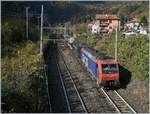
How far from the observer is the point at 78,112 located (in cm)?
2125

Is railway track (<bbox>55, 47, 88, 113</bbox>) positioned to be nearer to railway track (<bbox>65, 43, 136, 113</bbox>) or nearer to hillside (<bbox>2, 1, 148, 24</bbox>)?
railway track (<bbox>65, 43, 136, 113</bbox>)

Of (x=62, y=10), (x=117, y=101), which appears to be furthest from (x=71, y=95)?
(x=62, y=10)

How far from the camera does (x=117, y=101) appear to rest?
23.8m

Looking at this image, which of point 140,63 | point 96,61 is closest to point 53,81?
point 96,61

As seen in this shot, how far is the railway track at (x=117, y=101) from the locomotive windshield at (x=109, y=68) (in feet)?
3.94

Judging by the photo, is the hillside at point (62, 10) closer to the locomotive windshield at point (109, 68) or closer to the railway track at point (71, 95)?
the railway track at point (71, 95)

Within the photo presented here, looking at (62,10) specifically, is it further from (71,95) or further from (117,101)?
(117,101)

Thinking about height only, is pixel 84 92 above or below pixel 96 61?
below

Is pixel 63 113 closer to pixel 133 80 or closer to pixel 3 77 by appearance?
pixel 3 77

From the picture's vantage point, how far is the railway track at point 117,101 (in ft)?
71.2

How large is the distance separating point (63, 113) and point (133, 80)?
342 inches

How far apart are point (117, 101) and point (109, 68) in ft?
12.4

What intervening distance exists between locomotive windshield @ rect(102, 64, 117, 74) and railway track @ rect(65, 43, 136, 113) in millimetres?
1200

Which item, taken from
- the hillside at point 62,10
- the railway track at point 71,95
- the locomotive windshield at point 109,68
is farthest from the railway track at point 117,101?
the hillside at point 62,10
